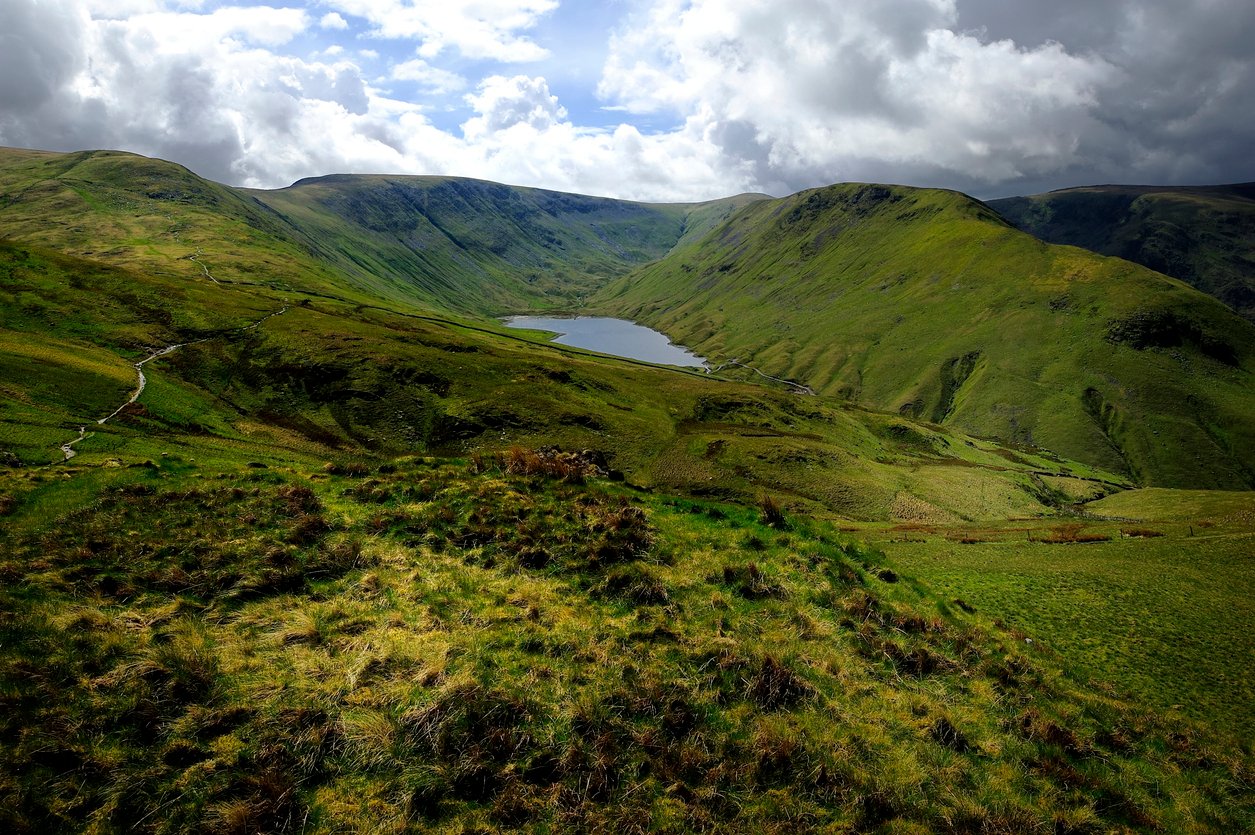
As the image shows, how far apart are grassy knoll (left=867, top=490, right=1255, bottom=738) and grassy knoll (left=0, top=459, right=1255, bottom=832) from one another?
3.43 meters

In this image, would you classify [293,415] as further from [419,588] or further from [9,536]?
[419,588]

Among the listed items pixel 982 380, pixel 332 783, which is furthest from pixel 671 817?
pixel 982 380

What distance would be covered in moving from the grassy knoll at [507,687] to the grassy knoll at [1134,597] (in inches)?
135

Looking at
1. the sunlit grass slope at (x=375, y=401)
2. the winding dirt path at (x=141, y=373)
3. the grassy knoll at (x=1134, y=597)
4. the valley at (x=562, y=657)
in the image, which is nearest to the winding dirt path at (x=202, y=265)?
the sunlit grass slope at (x=375, y=401)

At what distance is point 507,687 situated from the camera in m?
10.7

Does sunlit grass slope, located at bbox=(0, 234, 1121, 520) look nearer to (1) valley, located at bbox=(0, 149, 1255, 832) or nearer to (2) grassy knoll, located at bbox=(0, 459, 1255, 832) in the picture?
→ (1) valley, located at bbox=(0, 149, 1255, 832)

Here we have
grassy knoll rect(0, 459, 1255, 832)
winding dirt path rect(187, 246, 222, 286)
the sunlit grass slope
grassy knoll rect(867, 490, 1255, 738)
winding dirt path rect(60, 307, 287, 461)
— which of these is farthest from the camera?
winding dirt path rect(187, 246, 222, 286)

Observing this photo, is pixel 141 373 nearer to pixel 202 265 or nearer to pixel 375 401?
pixel 375 401

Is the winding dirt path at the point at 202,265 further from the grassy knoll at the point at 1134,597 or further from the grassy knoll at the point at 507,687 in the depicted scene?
the grassy knoll at the point at 1134,597

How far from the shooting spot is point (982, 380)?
196 metres

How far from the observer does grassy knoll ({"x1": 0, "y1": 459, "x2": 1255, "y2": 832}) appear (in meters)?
8.35

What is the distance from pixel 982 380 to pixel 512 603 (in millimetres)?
224937

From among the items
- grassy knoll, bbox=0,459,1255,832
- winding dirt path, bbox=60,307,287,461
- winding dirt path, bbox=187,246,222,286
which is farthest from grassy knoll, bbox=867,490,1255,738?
winding dirt path, bbox=187,246,222,286

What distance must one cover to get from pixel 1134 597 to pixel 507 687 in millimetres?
26625
